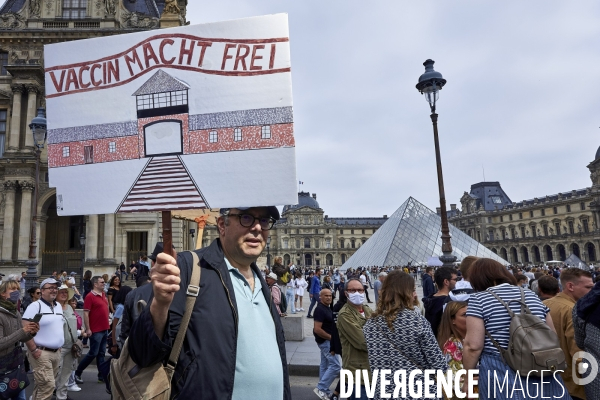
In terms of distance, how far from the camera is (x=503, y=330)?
250 centimetres

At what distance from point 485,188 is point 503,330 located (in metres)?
105

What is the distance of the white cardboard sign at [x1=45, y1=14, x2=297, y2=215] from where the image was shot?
1825mm

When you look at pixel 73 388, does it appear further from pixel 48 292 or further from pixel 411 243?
pixel 411 243

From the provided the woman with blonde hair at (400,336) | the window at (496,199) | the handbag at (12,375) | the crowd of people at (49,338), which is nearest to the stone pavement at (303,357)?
the crowd of people at (49,338)

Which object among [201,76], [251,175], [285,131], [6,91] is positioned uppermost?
[6,91]

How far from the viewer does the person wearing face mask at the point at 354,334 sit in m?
3.53

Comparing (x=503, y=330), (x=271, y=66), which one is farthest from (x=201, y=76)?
(x=503, y=330)

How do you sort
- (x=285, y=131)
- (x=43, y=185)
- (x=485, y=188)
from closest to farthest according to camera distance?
1. (x=285, y=131)
2. (x=43, y=185)
3. (x=485, y=188)

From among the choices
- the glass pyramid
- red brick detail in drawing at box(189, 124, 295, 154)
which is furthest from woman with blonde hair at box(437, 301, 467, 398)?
the glass pyramid

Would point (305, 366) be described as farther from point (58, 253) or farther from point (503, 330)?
point (58, 253)

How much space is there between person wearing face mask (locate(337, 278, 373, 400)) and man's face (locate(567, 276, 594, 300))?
1821mm

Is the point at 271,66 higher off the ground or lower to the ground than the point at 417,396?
higher

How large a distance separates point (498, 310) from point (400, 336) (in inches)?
26.0

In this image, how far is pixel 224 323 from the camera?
158 cm
